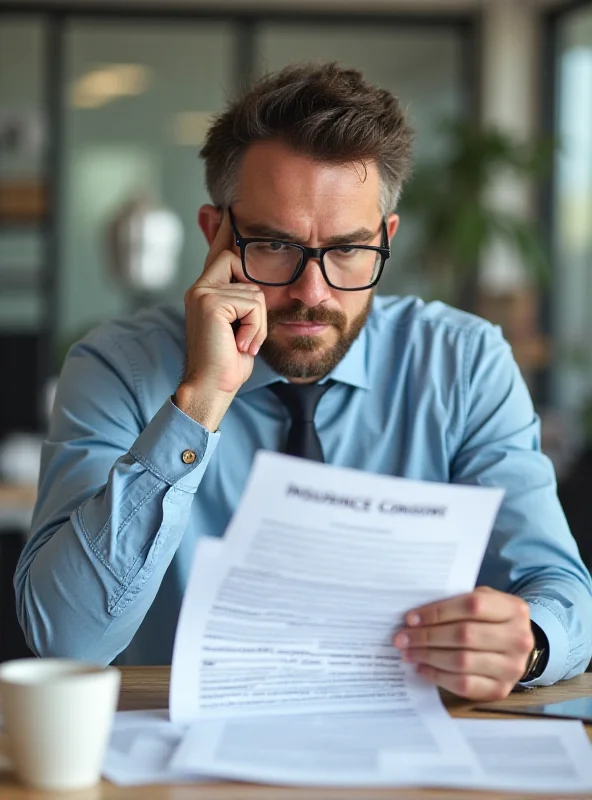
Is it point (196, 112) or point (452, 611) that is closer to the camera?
point (452, 611)

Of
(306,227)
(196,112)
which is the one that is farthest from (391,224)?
(196,112)

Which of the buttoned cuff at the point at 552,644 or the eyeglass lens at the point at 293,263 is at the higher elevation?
the eyeglass lens at the point at 293,263

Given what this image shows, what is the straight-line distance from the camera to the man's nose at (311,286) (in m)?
1.47

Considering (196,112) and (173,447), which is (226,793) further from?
(196,112)

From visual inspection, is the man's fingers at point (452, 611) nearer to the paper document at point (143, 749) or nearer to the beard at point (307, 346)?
the paper document at point (143, 749)

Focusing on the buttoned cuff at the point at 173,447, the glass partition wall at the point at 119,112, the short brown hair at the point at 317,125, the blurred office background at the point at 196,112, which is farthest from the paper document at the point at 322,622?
the glass partition wall at the point at 119,112

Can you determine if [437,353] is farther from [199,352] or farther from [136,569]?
[136,569]

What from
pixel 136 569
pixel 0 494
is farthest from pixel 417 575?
A: pixel 0 494

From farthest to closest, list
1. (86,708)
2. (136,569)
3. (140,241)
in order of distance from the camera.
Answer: (140,241) → (136,569) → (86,708)

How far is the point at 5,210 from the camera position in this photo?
651cm

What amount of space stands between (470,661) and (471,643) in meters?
0.02

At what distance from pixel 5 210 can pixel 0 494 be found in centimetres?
392

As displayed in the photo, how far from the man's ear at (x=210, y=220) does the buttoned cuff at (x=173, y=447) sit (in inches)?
17.2

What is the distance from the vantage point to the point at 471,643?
1.07m
